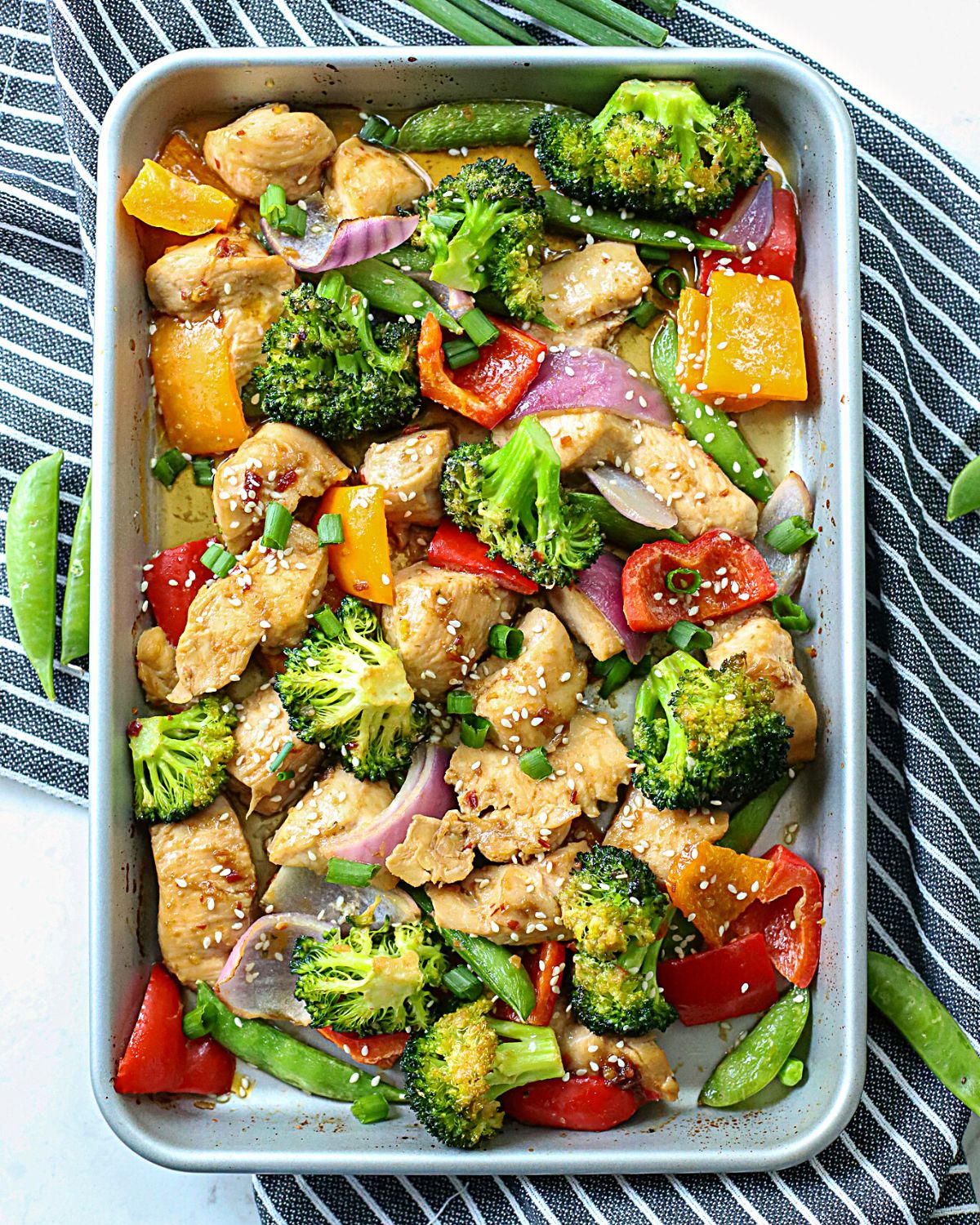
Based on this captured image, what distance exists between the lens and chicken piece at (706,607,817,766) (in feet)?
9.93

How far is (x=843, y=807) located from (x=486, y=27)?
227cm

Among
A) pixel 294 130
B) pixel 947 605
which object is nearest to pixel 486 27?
pixel 294 130

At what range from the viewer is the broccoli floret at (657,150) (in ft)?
10.1

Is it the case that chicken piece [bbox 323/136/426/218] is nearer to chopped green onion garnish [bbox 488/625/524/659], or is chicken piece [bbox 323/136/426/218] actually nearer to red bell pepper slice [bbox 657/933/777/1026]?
chopped green onion garnish [bbox 488/625/524/659]

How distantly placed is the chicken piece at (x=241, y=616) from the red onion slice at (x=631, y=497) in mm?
768

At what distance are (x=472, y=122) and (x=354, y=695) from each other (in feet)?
5.20

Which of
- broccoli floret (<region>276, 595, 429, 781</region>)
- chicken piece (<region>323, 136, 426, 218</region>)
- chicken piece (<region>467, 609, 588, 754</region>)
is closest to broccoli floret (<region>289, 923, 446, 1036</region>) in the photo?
broccoli floret (<region>276, 595, 429, 781</region>)

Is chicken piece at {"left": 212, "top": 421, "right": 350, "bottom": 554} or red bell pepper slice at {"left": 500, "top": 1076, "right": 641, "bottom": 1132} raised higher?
chicken piece at {"left": 212, "top": 421, "right": 350, "bottom": 554}

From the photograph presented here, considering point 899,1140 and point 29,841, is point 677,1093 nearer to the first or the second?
point 899,1140

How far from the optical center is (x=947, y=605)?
326 centimetres

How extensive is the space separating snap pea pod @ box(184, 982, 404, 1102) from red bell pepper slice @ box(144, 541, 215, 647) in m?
0.96

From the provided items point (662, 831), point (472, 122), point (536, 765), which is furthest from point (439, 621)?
point (472, 122)

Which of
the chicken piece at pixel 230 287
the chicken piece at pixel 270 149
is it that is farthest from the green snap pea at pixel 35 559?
the chicken piece at pixel 270 149

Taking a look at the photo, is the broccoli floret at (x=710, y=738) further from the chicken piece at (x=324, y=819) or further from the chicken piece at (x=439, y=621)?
the chicken piece at (x=324, y=819)
